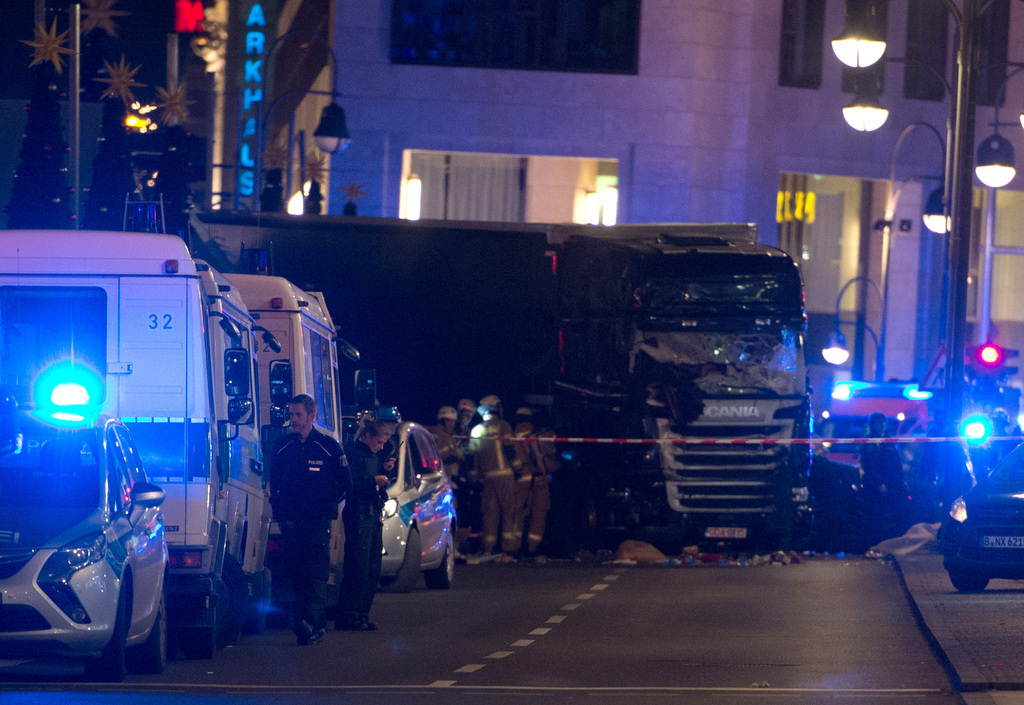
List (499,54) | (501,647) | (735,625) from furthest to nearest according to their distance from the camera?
(499,54), (735,625), (501,647)

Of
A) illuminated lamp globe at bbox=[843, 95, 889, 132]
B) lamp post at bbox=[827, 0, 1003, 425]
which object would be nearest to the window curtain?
illuminated lamp globe at bbox=[843, 95, 889, 132]

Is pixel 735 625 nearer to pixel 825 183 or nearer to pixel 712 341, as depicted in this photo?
pixel 712 341

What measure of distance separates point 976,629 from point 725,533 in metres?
8.55

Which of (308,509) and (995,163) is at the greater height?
(995,163)

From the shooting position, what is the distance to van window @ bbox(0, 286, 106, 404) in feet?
40.5

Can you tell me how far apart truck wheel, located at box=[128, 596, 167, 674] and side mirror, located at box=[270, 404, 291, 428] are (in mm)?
3642

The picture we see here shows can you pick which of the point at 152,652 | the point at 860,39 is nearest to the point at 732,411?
the point at 860,39

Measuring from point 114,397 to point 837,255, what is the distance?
138ft

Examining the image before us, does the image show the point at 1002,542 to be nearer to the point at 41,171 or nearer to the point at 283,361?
the point at 283,361

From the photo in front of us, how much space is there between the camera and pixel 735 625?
15477 millimetres

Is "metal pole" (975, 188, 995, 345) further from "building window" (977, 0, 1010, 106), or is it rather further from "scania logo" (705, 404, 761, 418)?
"scania logo" (705, 404, 761, 418)

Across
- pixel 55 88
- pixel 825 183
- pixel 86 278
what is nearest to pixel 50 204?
pixel 55 88

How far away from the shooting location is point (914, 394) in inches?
1230

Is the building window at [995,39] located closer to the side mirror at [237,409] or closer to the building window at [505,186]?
the building window at [505,186]
